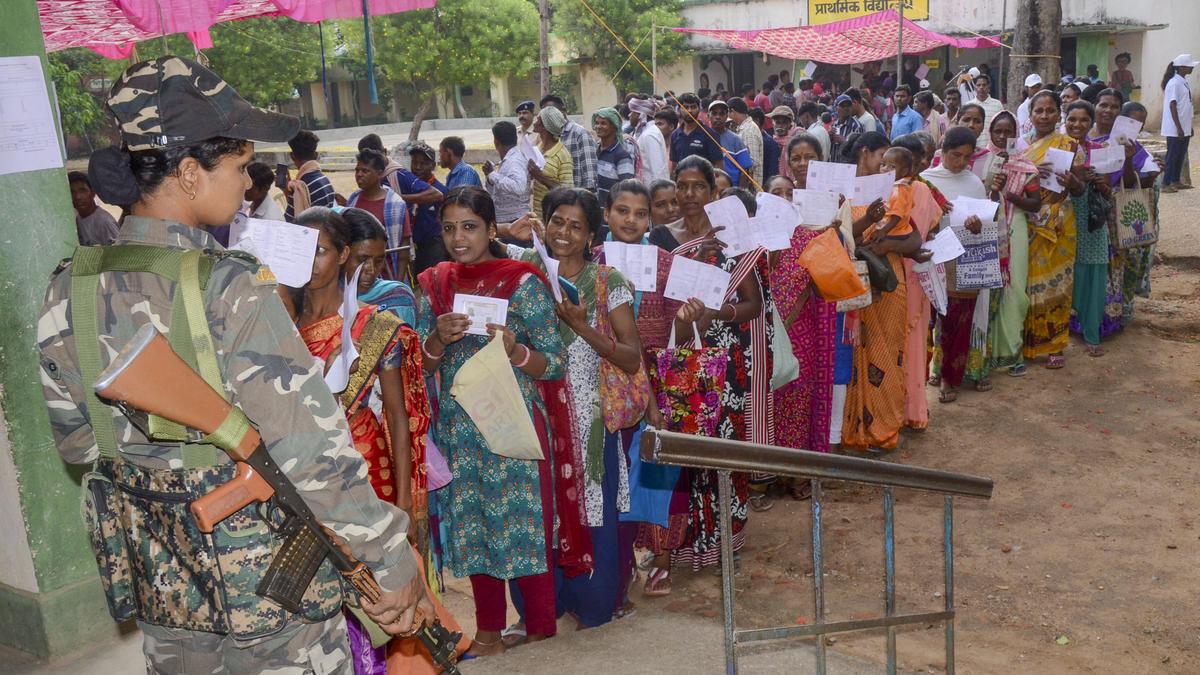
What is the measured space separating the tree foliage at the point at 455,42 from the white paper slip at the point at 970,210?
77.4ft

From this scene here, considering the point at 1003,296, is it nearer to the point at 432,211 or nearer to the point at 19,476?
the point at 432,211

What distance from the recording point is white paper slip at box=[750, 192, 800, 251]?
4.75m

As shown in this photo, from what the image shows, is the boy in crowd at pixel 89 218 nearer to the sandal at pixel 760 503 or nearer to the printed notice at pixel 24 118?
the printed notice at pixel 24 118

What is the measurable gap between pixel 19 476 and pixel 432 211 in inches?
186

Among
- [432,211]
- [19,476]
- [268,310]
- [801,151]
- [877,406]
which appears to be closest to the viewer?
[268,310]

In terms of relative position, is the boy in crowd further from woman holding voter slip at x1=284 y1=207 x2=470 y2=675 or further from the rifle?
the rifle

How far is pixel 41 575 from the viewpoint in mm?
3900

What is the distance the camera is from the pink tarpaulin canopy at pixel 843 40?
64.0ft

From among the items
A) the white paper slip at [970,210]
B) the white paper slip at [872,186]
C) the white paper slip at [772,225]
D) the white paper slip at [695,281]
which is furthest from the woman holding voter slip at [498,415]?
the white paper slip at [970,210]

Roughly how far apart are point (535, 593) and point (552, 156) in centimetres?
575

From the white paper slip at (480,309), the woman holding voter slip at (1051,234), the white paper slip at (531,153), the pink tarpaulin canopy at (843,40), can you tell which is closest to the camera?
the white paper slip at (480,309)

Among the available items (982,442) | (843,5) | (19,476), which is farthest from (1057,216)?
(843,5)

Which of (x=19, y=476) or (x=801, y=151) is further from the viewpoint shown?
(x=801, y=151)

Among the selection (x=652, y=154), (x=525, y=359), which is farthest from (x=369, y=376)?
(x=652, y=154)
